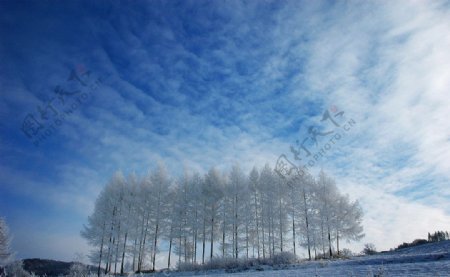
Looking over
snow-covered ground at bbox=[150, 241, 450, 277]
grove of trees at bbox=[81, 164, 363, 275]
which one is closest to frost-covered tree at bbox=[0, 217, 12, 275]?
grove of trees at bbox=[81, 164, 363, 275]

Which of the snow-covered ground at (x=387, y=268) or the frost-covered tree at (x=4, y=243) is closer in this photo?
the snow-covered ground at (x=387, y=268)

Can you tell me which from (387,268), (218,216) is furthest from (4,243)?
(387,268)

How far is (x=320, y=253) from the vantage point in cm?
3731

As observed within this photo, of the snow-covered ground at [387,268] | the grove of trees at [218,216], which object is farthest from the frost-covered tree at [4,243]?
the snow-covered ground at [387,268]

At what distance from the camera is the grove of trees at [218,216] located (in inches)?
1417

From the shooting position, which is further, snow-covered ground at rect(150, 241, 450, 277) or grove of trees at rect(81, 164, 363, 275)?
grove of trees at rect(81, 164, 363, 275)

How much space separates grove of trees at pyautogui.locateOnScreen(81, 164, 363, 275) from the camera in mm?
36000

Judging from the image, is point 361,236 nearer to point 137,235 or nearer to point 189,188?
point 189,188

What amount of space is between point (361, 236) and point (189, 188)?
19.7 metres

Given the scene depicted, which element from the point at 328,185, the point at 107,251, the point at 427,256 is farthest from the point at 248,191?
the point at 427,256

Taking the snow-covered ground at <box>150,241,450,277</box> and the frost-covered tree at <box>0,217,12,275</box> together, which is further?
the frost-covered tree at <box>0,217,12,275</box>

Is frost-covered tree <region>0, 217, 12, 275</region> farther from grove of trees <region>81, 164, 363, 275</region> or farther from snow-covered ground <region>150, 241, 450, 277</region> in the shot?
snow-covered ground <region>150, 241, 450, 277</region>

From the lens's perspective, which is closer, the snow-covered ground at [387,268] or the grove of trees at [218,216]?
the snow-covered ground at [387,268]

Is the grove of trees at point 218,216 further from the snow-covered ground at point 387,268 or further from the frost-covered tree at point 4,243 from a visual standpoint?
the snow-covered ground at point 387,268
